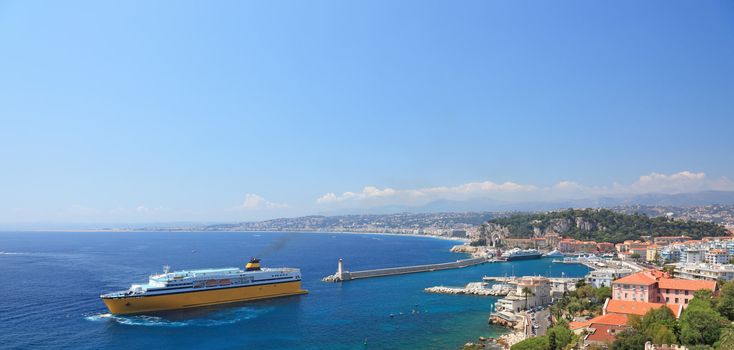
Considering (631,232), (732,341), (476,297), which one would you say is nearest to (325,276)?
(476,297)

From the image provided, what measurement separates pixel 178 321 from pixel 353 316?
37.3 feet

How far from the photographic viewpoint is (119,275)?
50219 millimetres

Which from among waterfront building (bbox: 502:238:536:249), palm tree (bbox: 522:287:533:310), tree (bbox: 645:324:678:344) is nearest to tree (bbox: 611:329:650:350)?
tree (bbox: 645:324:678:344)

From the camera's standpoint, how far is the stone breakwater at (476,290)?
41.1m

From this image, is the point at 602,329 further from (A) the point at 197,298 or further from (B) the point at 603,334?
(A) the point at 197,298

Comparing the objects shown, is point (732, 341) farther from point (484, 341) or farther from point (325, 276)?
point (325, 276)

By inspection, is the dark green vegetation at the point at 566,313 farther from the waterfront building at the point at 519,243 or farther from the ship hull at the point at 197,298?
the waterfront building at the point at 519,243

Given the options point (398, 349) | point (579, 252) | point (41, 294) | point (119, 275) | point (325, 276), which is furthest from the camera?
point (579, 252)

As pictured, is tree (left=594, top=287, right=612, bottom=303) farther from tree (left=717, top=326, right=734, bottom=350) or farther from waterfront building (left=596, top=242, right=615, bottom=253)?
waterfront building (left=596, top=242, right=615, bottom=253)

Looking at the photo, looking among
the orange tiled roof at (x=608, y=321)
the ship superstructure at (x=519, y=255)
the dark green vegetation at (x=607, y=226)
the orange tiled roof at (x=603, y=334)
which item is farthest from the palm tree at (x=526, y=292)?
the dark green vegetation at (x=607, y=226)

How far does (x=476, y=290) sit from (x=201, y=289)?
2267 cm

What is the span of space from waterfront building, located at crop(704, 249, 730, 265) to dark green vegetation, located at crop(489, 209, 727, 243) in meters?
33.5

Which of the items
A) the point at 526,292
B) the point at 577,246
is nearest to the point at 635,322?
the point at 526,292

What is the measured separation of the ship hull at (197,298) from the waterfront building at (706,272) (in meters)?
32.0
